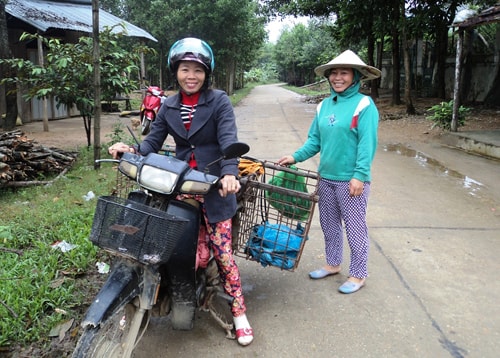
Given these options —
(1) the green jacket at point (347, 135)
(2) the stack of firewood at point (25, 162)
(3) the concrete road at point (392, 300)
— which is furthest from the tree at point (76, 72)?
(1) the green jacket at point (347, 135)

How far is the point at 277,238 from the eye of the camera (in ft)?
9.45

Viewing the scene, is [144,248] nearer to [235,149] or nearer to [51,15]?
[235,149]

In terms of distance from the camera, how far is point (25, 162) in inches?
235

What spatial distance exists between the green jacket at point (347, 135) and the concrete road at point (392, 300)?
36.5 inches

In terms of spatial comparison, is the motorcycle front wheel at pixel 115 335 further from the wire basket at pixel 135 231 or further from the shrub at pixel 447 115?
the shrub at pixel 447 115

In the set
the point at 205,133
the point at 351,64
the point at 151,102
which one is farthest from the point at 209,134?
the point at 151,102

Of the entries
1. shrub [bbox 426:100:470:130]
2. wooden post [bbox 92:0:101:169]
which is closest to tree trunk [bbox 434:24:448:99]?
shrub [bbox 426:100:470:130]

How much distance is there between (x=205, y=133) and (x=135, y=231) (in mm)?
808

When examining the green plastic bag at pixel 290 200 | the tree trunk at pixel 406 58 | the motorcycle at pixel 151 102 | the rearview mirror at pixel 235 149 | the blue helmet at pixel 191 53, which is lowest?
the green plastic bag at pixel 290 200

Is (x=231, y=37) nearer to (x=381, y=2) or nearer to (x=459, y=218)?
(x=381, y=2)

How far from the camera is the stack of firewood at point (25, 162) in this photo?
5387mm

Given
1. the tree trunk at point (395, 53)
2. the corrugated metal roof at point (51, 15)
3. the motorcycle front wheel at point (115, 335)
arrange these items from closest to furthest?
the motorcycle front wheel at point (115, 335)
the corrugated metal roof at point (51, 15)
the tree trunk at point (395, 53)

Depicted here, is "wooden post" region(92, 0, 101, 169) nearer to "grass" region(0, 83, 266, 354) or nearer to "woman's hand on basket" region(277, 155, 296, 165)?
"grass" region(0, 83, 266, 354)

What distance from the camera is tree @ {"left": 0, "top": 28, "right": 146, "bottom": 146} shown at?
6871 mm
